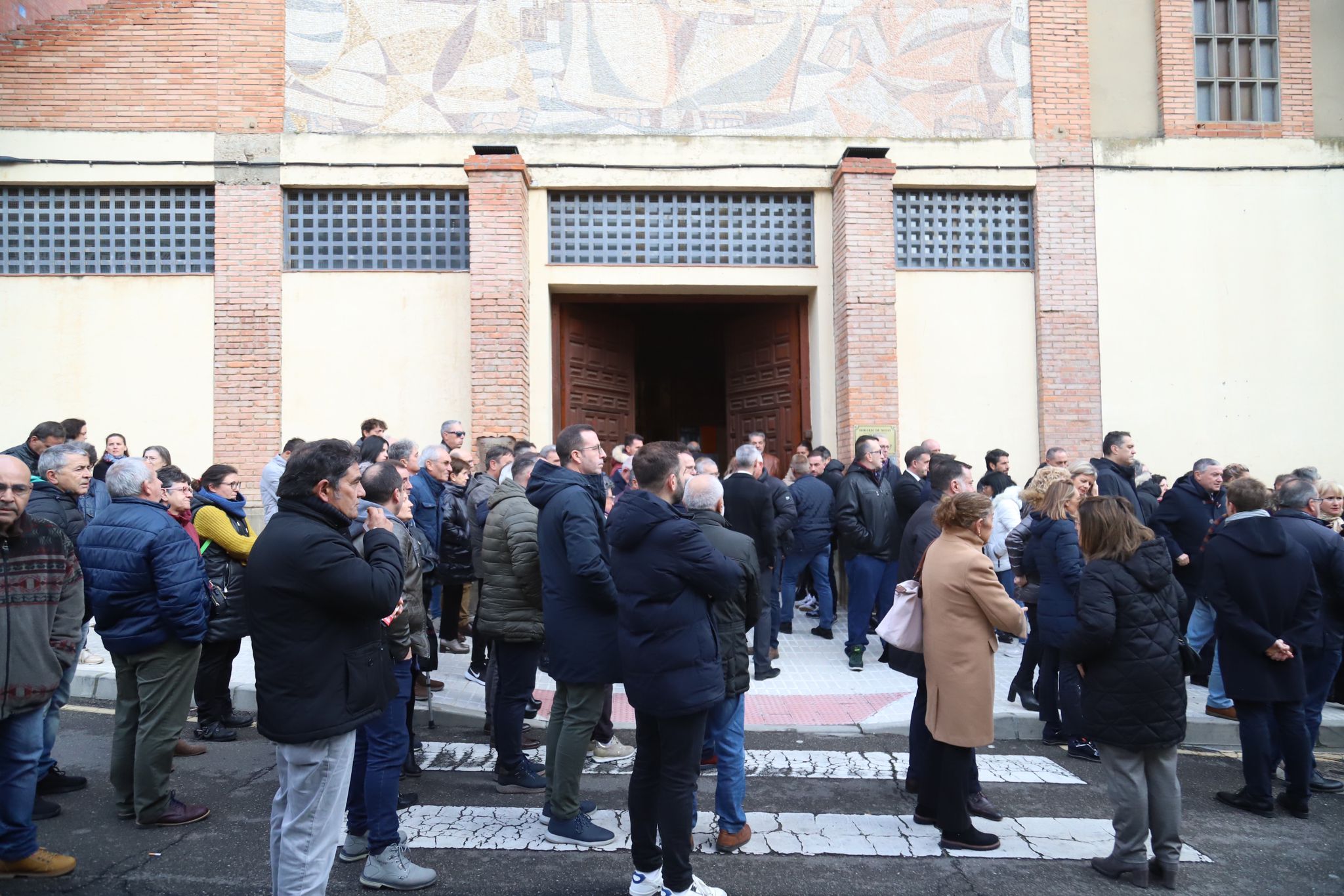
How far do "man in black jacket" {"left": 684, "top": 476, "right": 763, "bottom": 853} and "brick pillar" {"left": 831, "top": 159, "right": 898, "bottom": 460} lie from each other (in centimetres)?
727

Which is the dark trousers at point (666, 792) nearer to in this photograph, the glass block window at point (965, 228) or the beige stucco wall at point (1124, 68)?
the glass block window at point (965, 228)

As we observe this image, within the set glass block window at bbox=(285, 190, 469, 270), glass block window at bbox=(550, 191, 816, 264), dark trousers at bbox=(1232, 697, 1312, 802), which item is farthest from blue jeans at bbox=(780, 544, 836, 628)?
glass block window at bbox=(285, 190, 469, 270)

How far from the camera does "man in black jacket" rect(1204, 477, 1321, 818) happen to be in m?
5.37

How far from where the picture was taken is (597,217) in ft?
40.9

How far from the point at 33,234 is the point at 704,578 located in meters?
11.9

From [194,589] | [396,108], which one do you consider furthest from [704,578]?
[396,108]

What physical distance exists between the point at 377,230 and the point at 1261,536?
413 inches

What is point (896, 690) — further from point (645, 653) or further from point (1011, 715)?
point (645, 653)

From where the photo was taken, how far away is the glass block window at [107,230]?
12.0m

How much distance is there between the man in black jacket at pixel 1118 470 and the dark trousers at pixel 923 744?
3.83 m

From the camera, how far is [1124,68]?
496 inches

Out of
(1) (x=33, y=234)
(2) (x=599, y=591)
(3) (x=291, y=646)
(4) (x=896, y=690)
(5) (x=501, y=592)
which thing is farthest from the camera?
(1) (x=33, y=234)

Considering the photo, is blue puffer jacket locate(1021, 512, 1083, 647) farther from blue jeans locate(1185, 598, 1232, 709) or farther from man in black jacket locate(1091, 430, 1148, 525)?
man in black jacket locate(1091, 430, 1148, 525)

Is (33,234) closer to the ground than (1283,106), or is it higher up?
closer to the ground
